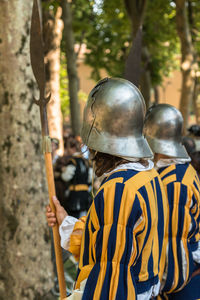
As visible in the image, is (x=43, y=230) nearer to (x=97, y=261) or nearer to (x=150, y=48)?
(x=97, y=261)

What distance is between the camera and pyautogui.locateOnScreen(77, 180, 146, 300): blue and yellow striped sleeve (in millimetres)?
1750

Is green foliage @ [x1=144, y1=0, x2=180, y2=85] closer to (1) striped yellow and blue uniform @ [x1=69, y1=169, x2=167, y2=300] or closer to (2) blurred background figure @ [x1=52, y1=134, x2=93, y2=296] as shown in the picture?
(2) blurred background figure @ [x1=52, y1=134, x2=93, y2=296]

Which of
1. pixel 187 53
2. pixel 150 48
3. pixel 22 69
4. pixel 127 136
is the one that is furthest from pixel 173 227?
pixel 150 48

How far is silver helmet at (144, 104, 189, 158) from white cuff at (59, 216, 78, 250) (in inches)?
42.8

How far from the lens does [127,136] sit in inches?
80.2

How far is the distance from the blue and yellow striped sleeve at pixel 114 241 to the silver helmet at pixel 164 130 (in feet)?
4.16

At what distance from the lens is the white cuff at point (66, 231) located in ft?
7.22

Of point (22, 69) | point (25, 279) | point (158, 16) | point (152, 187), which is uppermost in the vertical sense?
point (158, 16)

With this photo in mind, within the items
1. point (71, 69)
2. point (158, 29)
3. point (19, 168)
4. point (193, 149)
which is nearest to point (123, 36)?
point (158, 29)

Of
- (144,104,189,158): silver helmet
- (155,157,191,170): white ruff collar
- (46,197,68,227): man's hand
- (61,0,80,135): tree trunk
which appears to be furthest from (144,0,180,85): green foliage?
(46,197,68,227): man's hand

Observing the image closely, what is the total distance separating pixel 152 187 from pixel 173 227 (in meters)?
0.73

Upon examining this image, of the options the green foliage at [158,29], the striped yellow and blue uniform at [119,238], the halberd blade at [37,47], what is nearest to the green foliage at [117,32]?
the green foliage at [158,29]

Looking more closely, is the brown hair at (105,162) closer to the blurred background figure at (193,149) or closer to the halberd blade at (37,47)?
the halberd blade at (37,47)

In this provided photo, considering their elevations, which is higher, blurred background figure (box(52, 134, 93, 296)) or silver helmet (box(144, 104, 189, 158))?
Result: silver helmet (box(144, 104, 189, 158))
